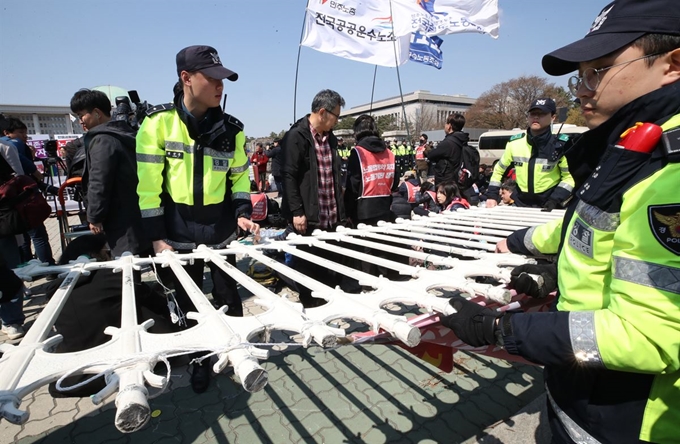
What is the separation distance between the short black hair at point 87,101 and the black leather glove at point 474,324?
3.27m

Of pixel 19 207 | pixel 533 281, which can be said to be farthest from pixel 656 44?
pixel 19 207

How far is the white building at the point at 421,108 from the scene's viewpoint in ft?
218

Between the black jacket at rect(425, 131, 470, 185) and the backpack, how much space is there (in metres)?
0.08

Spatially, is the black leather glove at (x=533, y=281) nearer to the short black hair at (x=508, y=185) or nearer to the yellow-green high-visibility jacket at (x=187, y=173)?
the yellow-green high-visibility jacket at (x=187, y=173)

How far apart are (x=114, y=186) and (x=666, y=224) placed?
305 cm

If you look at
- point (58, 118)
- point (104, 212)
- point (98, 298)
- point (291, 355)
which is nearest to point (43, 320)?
point (98, 298)

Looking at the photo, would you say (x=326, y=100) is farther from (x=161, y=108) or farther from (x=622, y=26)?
(x=622, y=26)

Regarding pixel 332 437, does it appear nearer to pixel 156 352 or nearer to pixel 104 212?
pixel 156 352

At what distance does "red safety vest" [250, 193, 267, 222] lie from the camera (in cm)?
656

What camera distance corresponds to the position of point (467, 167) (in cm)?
597

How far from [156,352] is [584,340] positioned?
1097 millimetres

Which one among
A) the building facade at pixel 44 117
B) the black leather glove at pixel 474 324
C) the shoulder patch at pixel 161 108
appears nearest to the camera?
the black leather glove at pixel 474 324

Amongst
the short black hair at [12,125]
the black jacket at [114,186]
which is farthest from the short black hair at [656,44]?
the short black hair at [12,125]

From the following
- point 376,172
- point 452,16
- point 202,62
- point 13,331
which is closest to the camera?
point 202,62
